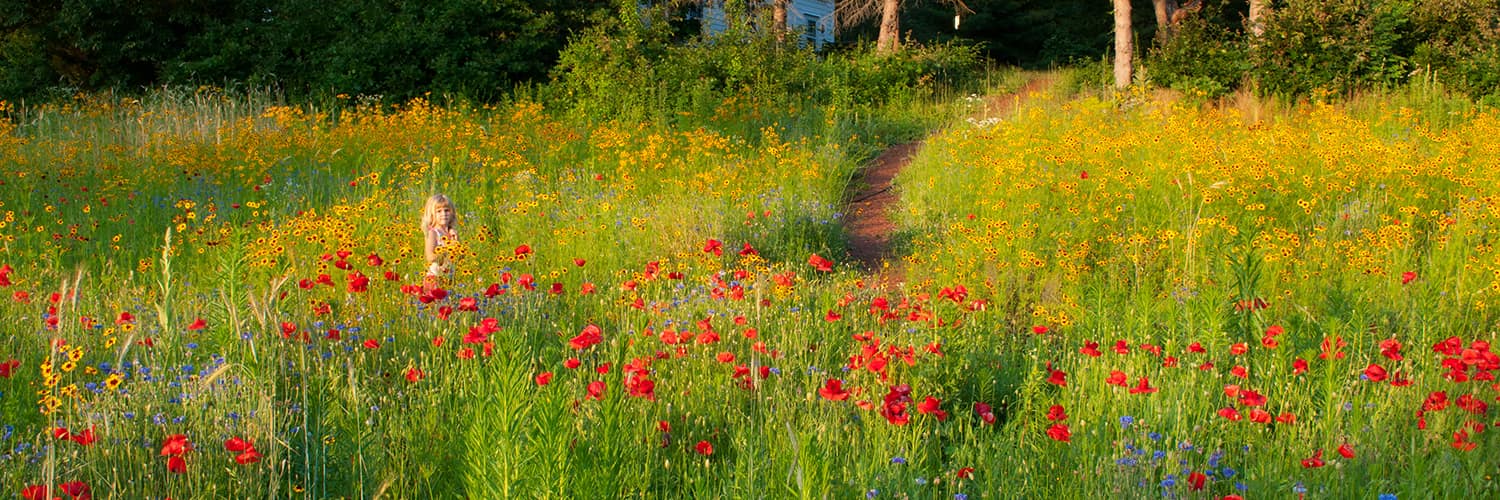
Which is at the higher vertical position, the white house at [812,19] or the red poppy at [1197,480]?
the white house at [812,19]

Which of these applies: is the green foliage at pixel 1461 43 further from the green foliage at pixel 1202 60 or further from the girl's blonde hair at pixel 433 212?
the girl's blonde hair at pixel 433 212

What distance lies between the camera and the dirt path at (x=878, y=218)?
6.76 meters

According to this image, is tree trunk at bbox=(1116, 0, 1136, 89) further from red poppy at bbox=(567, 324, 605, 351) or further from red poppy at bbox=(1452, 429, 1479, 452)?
red poppy at bbox=(567, 324, 605, 351)

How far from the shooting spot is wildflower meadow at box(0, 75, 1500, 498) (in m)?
2.76

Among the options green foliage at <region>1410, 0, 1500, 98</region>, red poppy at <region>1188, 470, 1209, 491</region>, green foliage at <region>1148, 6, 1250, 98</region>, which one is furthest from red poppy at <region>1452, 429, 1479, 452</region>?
green foliage at <region>1148, 6, 1250, 98</region>

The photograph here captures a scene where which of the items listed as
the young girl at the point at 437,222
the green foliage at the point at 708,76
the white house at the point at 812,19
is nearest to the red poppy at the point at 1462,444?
the young girl at the point at 437,222

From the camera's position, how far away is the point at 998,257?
234 inches

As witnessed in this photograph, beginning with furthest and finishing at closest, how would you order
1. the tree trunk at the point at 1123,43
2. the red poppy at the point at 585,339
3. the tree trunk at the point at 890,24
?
the tree trunk at the point at 890,24 < the tree trunk at the point at 1123,43 < the red poppy at the point at 585,339

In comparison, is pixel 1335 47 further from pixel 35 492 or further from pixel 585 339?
pixel 35 492

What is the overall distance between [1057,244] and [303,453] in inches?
180

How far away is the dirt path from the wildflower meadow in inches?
4.8

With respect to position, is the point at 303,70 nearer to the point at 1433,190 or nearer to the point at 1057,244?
the point at 1057,244

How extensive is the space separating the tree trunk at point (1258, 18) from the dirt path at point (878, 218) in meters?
3.50

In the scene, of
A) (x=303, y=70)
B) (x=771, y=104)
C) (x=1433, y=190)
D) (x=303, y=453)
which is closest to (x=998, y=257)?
(x=1433, y=190)
